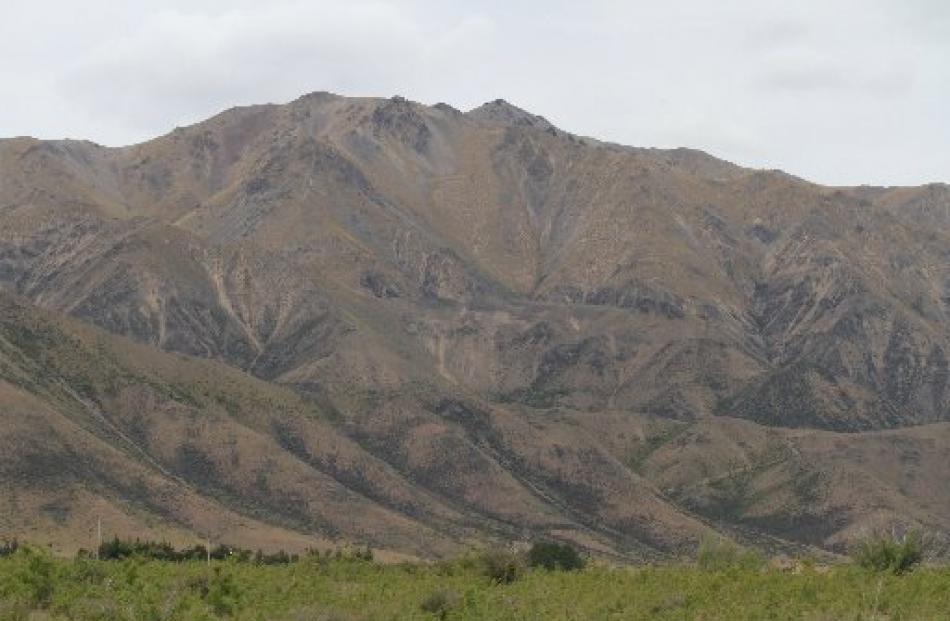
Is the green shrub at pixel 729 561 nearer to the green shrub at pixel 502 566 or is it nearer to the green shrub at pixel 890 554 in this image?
the green shrub at pixel 890 554

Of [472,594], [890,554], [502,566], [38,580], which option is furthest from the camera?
→ [502,566]

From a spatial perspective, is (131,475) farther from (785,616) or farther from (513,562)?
(785,616)

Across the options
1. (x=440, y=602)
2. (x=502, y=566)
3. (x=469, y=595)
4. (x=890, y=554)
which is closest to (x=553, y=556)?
(x=502, y=566)

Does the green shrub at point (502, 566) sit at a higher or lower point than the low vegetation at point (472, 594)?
lower

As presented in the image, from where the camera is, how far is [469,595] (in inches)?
1861

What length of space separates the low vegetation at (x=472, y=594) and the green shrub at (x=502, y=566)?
1163 millimetres

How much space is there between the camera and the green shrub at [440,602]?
48031mm

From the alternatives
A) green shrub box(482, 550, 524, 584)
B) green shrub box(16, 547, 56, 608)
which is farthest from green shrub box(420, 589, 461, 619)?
green shrub box(482, 550, 524, 584)

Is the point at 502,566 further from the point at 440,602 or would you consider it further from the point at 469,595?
the point at 469,595

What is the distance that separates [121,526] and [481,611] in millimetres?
130103

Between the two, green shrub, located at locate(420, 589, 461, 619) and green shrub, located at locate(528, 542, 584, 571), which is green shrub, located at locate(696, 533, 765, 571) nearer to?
green shrub, located at locate(420, 589, 461, 619)

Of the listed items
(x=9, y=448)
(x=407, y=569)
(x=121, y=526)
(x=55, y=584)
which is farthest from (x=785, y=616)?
(x=9, y=448)

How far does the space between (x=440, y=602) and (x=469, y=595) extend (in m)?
1.70

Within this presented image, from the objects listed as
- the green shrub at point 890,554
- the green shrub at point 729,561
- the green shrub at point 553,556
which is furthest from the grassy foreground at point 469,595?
the green shrub at point 553,556
